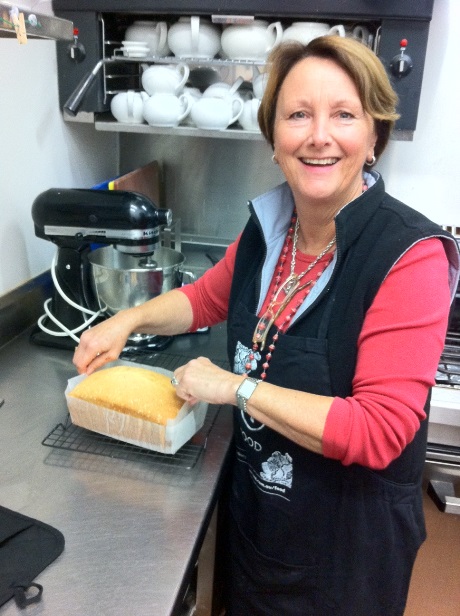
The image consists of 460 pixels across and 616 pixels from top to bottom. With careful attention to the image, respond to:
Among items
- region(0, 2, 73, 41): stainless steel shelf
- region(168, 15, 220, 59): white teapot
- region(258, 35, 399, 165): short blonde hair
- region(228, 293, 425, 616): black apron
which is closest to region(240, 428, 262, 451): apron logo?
region(228, 293, 425, 616): black apron

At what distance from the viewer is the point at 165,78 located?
1275mm

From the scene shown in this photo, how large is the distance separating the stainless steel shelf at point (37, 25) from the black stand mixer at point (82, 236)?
15.2 inches

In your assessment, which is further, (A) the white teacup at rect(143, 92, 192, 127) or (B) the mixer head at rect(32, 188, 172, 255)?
(A) the white teacup at rect(143, 92, 192, 127)

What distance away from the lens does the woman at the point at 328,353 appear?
28.1 inches

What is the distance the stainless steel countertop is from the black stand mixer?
0.25 m

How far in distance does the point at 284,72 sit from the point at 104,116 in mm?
690

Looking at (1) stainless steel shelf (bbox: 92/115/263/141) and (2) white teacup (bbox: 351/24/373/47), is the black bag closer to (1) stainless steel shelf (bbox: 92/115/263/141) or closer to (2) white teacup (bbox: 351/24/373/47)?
(1) stainless steel shelf (bbox: 92/115/263/141)

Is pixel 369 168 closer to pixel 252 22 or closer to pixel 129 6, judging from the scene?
pixel 252 22

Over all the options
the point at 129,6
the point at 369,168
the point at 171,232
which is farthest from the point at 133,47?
the point at 369,168

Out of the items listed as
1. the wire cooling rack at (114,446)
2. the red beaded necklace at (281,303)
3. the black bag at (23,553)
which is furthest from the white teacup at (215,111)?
the black bag at (23,553)

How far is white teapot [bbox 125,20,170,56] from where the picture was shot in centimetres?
131

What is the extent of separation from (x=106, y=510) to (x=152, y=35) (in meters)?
1.12

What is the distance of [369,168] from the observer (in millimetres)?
927

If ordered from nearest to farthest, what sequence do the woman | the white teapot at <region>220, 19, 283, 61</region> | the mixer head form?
the woman → the mixer head → the white teapot at <region>220, 19, 283, 61</region>
